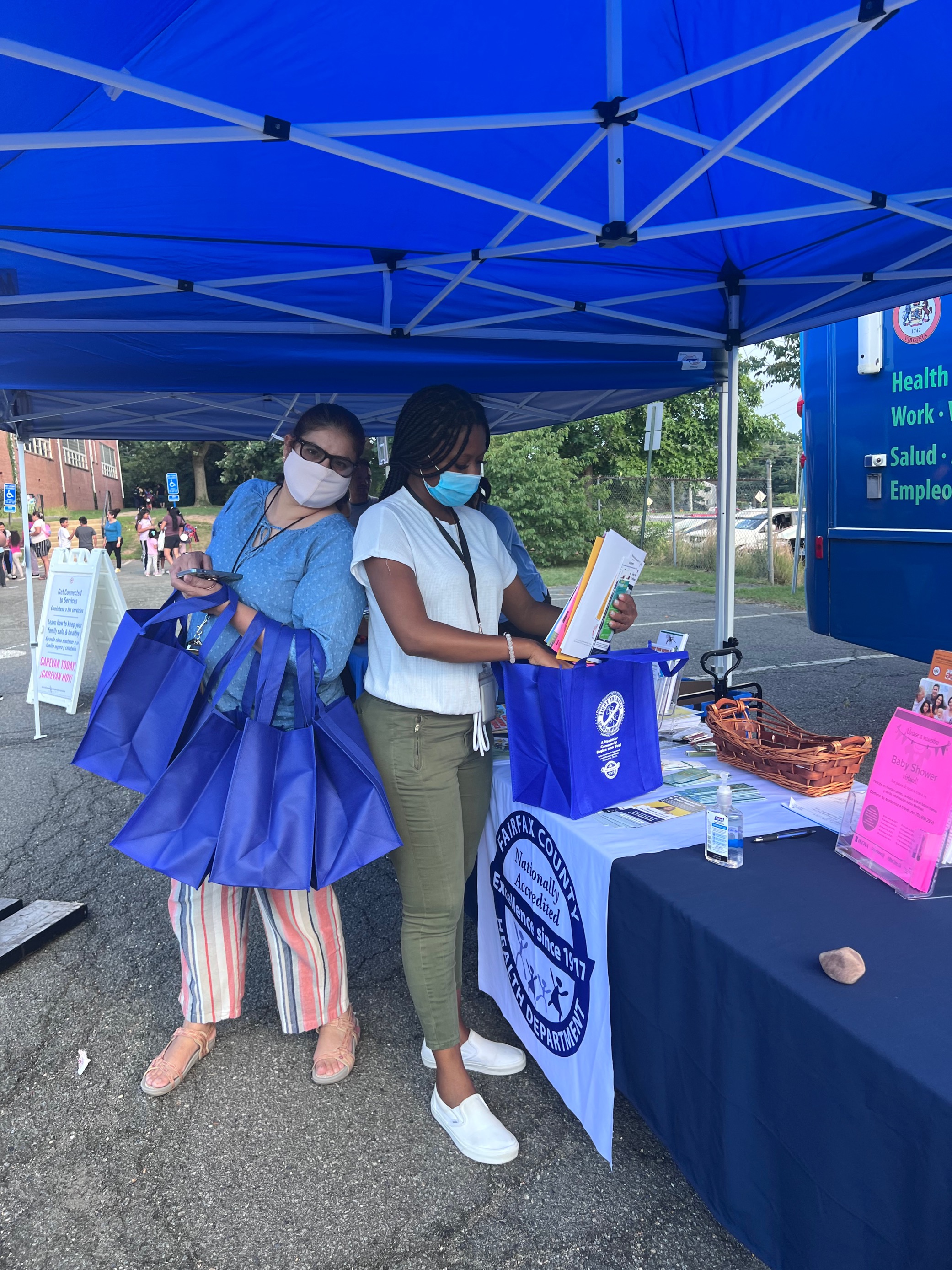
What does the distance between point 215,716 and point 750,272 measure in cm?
271

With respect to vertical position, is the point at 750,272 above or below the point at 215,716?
above

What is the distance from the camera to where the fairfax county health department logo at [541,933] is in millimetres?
2035

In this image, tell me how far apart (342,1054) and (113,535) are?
796 inches

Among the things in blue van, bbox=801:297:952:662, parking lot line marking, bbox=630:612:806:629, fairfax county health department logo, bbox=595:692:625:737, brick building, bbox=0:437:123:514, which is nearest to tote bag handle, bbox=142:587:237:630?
fairfax county health department logo, bbox=595:692:625:737

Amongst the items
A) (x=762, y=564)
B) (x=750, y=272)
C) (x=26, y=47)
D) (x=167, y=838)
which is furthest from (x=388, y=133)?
(x=762, y=564)

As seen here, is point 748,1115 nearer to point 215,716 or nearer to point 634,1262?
point 634,1262

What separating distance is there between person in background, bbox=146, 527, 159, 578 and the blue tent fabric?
17.3 m

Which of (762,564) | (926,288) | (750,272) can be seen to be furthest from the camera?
(762,564)

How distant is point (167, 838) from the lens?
200 cm

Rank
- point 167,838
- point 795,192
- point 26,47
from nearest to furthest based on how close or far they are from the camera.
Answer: point 26,47, point 167,838, point 795,192

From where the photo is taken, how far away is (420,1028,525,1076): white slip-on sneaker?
2.37 m

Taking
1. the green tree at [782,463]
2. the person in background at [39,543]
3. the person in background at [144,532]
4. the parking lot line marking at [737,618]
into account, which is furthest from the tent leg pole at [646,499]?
the green tree at [782,463]

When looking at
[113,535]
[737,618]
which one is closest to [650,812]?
[737,618]

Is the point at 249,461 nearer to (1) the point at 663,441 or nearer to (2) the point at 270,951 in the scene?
(1) the point at 663,441
